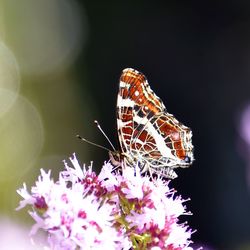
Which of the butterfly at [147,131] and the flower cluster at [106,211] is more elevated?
the butterfly at [147,131]

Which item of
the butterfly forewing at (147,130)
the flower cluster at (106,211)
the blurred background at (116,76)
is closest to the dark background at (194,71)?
the blurred background at (116,76)

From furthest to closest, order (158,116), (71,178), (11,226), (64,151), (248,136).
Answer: (64,151), (11,226), (248,136), (158,116), (71,178)

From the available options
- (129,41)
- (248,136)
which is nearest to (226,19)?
(129,41)

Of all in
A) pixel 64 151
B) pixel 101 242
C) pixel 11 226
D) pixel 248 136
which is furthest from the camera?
pixel 64 151

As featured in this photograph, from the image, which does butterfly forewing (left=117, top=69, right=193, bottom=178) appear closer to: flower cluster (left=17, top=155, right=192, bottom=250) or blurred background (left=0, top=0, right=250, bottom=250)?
flower cluster (left=17, top=155, right=192, bottom=250)

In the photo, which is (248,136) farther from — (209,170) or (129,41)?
(129,41)

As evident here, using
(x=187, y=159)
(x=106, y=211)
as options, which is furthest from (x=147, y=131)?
(x=106, y=211)

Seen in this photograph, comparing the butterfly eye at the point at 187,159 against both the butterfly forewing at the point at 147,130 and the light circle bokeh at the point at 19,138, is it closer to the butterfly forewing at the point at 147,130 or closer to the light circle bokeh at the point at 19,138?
the butterfly forewing at the point at 147,130
